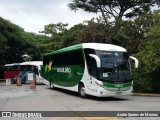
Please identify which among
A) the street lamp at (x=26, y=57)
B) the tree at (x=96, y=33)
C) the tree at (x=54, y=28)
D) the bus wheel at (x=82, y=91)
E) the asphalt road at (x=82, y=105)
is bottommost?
the asphalt road at (x=82, y=105)

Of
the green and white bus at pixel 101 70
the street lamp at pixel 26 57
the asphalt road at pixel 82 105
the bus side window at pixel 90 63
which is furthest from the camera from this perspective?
the street lamp at pixel 26 57

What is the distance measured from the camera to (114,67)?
19.9 meters

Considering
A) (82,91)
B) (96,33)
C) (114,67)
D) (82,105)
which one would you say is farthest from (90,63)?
(96,33)

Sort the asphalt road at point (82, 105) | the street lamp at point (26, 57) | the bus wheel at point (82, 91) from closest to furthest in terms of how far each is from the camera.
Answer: the asphalt road at point (82, 105)
the bus wheel at point (82, 91)
the street lamp at point (26, 57)

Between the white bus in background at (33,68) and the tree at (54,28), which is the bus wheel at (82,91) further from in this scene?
the tree at (54,28)

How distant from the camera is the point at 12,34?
199ft

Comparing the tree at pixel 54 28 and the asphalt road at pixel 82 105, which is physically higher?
the tree at pixel 54 28

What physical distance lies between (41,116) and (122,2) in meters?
28.6

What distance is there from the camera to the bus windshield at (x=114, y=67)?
19719mm

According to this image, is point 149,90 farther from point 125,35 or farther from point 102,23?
point 102,23

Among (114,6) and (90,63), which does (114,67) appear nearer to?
(90,63)

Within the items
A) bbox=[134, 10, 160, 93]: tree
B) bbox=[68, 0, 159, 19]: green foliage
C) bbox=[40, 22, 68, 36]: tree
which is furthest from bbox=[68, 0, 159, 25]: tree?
bbox=[40, 22, 68, 36]: tree

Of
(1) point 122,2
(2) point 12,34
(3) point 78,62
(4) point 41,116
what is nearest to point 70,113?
(4) point 41,116

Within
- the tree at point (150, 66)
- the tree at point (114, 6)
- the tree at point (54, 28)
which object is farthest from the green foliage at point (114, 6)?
the tree at point (54, 28)
